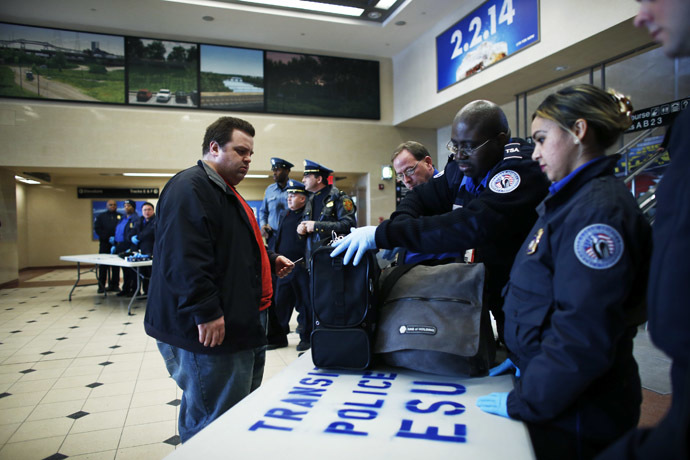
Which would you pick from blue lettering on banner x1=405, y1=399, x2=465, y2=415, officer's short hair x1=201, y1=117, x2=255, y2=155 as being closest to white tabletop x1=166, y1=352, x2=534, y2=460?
blue lettering on banner x1=405, y1=399, x2=465, y2=415

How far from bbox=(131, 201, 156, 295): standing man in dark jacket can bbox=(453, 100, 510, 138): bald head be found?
21.3ft

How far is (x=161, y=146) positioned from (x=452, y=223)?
8.75 m

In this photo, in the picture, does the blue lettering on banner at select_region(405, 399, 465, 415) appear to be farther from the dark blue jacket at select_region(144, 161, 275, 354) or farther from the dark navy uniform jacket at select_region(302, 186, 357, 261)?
the dark navy uniform jacket at select_region(302, 186, 357, 261)

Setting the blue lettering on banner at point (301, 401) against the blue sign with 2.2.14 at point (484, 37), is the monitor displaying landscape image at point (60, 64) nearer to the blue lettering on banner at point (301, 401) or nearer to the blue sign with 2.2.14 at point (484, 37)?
the blue sign with 2.2.14 at point (484, 37)

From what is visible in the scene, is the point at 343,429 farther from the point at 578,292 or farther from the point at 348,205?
the point at 348,205

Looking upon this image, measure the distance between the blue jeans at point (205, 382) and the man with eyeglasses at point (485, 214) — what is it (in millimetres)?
744

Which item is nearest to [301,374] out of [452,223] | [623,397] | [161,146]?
[452,223]

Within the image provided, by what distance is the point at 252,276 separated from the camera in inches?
70.6

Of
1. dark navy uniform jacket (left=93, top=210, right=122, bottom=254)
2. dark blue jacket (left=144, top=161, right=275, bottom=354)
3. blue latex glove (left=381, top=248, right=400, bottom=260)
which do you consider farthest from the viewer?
dark navy uniform jacket (left=93, top=210, right=122, bottom=254)

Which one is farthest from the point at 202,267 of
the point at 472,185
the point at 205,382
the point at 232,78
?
the point at 232,78

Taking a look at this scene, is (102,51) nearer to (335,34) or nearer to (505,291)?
(335,34)

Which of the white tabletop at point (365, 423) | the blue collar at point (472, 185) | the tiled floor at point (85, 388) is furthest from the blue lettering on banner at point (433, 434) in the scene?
the tiled floor at point (85, 388)

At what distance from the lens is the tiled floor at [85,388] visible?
2447 millimetres

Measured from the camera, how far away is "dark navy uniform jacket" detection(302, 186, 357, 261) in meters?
3.81
